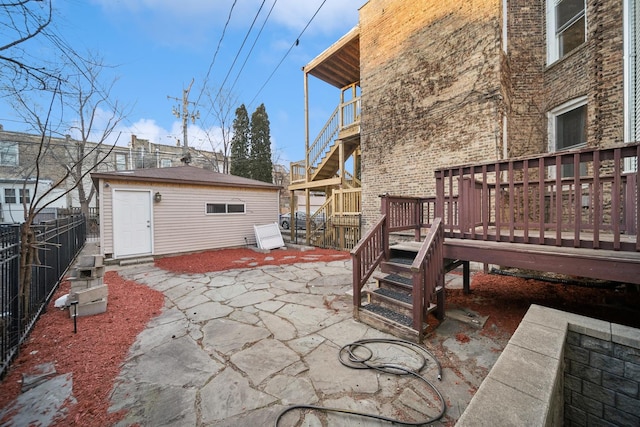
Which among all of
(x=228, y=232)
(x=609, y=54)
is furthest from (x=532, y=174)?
(x=228, y=232)

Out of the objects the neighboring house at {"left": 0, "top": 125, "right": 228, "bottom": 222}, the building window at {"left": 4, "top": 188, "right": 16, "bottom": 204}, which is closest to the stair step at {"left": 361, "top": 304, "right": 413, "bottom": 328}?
the neighboring house at {"left": 0, "top": 125, "right": 228, "bottom": 222}

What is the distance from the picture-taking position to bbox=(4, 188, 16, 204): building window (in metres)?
17.2

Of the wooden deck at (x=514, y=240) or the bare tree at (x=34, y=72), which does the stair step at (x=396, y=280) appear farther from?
the bare tree at (x=34, y=72)

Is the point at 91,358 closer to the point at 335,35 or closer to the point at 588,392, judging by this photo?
the point at 588,392

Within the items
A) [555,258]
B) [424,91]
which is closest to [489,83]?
[424,91]

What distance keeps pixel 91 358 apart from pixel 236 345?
1.37 m

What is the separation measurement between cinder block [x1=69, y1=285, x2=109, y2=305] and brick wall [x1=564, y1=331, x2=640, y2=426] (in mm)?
5354

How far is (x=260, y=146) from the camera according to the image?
70.2ft

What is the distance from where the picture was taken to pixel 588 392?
197 cm

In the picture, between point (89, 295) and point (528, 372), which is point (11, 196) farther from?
point (528, 372)

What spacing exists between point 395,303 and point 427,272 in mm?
594

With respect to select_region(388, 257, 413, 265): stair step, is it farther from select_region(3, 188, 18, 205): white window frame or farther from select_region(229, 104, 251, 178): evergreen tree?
select_region(3, 188, 18, 205): white window frame

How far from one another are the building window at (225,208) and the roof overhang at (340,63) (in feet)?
20.1

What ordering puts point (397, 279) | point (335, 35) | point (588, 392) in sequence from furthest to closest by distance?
point (335, 35) < point (397, 279) < point (588, 392)
